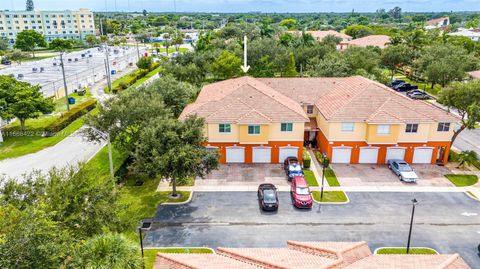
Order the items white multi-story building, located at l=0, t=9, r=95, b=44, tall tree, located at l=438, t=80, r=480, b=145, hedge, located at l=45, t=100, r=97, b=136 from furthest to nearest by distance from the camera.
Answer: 1. white multi-story building, located at l=0, t=9, r=95, b=44
2. hedge, located at l=45, t=100, r=97, b=136
3. tall tree, located at l=438, t=80, r=480, b=145

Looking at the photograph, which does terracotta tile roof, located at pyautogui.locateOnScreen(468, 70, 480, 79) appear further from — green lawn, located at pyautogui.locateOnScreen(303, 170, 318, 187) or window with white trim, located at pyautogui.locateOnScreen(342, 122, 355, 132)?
green lawn, located at pyautogui.locateOnScreen(303, 170, 318, 187)

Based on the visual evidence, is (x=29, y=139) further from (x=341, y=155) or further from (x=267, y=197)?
(x=341, y=155)

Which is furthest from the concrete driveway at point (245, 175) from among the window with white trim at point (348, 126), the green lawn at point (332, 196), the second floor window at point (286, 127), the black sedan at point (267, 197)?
the window with white trim at point (348, 126)

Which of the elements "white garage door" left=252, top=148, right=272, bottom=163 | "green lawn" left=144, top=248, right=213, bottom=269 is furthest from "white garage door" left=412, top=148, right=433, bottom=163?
"green lawn" left=144, top=248, right=213, bottom=269

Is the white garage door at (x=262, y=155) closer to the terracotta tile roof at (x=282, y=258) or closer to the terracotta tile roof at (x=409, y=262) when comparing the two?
the terracotta tile roof at (x=282, y=258)

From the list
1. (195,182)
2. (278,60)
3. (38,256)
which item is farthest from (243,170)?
(278,60)
